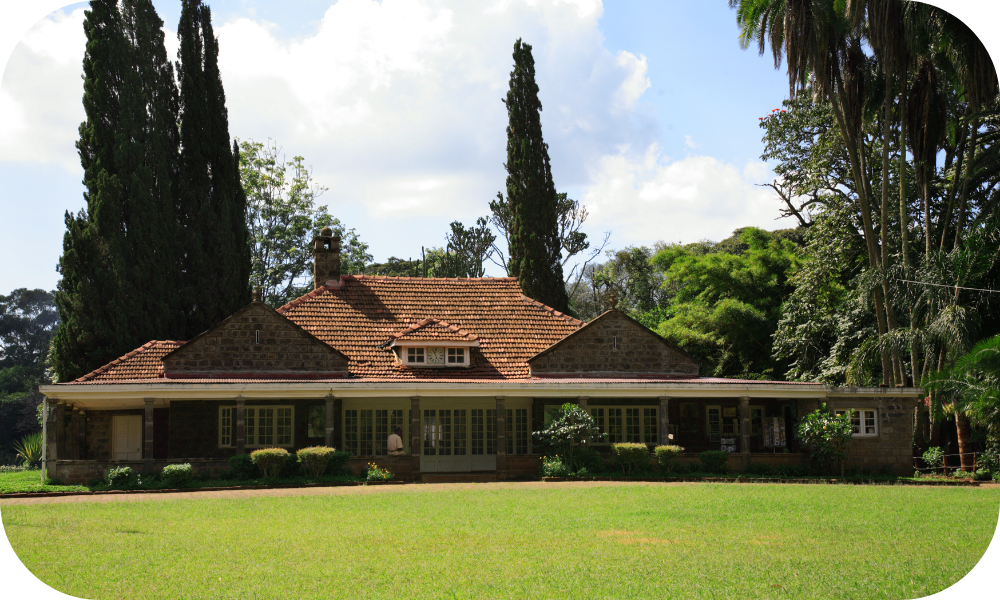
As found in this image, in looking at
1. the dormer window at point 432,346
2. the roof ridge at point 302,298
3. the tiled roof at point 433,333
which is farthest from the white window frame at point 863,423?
the roof ridge at point 302,298

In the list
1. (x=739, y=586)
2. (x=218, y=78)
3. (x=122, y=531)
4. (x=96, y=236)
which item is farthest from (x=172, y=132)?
(x=739, y=586)

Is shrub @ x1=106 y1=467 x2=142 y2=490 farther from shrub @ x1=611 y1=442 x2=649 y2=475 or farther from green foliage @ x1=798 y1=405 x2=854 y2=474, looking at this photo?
green foliage @ x1=798 y1=405 x2=854 y2=474

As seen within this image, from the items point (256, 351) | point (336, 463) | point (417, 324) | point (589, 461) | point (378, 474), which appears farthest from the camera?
point (417, 324)

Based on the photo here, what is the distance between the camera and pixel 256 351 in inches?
877

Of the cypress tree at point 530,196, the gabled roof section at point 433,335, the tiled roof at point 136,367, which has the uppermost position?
the cypress tree at point 530,196

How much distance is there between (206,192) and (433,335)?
1189 centimetres

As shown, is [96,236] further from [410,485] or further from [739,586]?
[739,586]

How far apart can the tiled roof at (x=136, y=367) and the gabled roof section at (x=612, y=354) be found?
985cm

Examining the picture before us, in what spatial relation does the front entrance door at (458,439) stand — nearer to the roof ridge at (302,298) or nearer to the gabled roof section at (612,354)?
the gabled roof section at (612,354)

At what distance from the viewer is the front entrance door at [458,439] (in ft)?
75.6

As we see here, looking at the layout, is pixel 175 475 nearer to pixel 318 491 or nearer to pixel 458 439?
pixel 318 491

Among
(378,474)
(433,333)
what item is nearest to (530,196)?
(433,333)

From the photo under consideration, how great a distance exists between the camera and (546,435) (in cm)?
2102

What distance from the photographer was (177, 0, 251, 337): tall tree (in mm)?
29438
